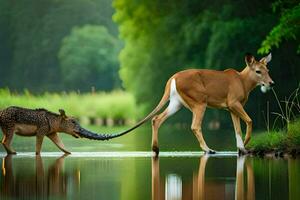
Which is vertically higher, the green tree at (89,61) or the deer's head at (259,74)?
the green tree at (89,61)

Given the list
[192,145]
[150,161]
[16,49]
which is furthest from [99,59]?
[150,161]

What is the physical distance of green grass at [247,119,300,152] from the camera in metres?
21.2

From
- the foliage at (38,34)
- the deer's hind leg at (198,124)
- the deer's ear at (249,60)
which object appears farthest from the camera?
the foliage at (38,34)

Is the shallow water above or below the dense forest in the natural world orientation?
below

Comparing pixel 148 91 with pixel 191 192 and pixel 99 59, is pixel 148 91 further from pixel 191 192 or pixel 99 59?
pixel 99 59

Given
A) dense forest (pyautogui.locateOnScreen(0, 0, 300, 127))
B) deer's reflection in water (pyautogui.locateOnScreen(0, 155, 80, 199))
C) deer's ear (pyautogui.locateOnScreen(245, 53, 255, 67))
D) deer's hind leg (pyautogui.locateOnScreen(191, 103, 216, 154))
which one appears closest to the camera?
deer's reflection in water (pyautogui.locateOnScreen(0, 155, 80, 199))

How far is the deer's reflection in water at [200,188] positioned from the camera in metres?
14.4

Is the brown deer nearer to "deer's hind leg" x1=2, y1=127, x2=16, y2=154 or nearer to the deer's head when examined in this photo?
the deer's head

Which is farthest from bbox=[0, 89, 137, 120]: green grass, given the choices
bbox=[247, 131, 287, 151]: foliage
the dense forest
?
bbox=[247, 131, 287, 151]: foliage

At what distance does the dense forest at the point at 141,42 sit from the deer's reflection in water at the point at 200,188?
13994 mm

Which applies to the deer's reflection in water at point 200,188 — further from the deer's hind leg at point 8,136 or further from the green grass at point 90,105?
the green grass at point 90,105

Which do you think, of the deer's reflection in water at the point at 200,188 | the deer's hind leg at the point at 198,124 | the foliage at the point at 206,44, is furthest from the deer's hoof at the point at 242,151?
the foliage at the point at 206,44

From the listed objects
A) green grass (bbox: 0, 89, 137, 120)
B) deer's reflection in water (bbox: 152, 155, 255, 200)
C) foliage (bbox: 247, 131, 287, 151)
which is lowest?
deer's reflection in water (bbox: 152, 155, 255, 200)

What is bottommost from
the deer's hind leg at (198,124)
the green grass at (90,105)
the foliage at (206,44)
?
the deer's hind leg at (198,124)
